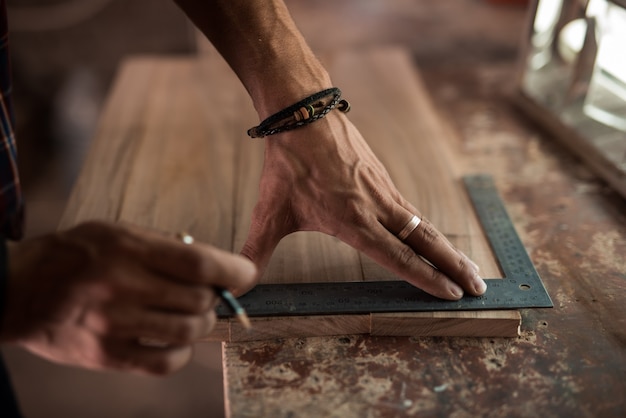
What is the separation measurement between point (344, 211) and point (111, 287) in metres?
0.40

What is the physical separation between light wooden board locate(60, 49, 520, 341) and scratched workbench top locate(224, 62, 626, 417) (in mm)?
35

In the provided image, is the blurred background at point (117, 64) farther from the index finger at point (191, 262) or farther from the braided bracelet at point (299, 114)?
the index finger at point (191, 262)

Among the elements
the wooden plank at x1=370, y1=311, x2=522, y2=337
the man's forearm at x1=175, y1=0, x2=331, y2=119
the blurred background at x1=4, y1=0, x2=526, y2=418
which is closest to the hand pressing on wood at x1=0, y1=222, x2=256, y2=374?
the wooden plank at x1=370, y1=311, x2=522, y2=337

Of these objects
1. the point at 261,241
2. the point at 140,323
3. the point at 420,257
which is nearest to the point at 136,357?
the point at 140,323

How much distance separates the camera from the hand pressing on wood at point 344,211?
958mm

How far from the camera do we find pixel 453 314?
0.94m

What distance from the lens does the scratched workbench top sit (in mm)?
834

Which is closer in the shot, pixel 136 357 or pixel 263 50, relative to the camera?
pixel 136 357

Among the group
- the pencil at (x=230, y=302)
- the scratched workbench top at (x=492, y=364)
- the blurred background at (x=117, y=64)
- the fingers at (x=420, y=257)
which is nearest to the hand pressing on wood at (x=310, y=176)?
the fingers at (x=420, y=257)

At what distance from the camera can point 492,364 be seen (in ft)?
2.96

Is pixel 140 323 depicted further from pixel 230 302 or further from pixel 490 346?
pixel 490 346

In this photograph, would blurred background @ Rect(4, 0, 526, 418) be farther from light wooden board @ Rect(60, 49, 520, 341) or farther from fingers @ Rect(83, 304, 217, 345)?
fingers @ Rect(83, 304, 217, 345)

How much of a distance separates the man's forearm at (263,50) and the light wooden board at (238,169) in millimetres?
287

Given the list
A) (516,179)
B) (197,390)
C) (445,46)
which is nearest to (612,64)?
(516,179)
